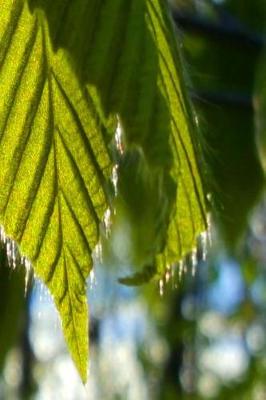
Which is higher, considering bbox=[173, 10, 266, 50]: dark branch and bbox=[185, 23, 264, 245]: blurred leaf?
bbox=[173, 10, 266, 50]: dark branch

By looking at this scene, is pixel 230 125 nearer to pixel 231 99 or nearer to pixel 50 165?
pixel 231 99

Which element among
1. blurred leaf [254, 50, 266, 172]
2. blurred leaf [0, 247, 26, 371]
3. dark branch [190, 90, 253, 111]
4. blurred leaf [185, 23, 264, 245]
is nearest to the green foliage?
blurred leaf [254, 50, 266, 172]

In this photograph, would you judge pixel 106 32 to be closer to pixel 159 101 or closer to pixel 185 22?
pixel 159 101

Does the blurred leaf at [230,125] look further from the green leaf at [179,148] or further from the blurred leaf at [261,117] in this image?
the green leaf at [179,148]

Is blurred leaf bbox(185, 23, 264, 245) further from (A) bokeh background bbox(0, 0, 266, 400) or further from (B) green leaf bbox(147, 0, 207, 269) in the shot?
(B) green leaf bbox(147, 0, 207, 269)

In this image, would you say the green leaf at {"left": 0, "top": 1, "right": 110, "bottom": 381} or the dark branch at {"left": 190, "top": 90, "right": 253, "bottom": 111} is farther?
the dark branch at {"left": 190, "top": 90, "right": 253, "bottom": 111}

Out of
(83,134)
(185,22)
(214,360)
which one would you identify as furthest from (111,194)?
(214,360)

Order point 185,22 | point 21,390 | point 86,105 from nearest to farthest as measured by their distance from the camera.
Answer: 1. point 86,105
2. point 185,22
3. point 21,390

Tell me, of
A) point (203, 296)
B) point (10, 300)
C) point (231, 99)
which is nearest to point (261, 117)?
point (10, 300)
